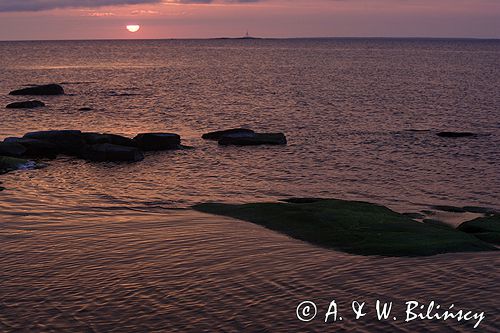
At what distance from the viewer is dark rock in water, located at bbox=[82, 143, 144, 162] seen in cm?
3631

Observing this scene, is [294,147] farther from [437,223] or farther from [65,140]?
[437,223]

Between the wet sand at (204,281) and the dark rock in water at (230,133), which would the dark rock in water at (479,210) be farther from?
the dark rock in water at (230,133)

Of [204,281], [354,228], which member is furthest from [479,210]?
[204,281]

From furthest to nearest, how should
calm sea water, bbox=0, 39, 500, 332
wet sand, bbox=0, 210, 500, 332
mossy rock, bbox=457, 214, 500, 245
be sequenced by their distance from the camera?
mossy rock, bbox=457, 214, 500, 245, calm sea water, bbox=0, 39, 500, 332, wet sand, bbox=0, 210, 500, 332

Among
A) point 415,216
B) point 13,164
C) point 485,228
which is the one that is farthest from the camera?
point 13,164

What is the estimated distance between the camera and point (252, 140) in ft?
139

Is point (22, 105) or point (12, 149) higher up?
point (12, 149)

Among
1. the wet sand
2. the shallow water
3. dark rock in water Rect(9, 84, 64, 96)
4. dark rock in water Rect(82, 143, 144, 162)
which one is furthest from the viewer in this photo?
dark rock in water Rect(9, 84, 64, 96)

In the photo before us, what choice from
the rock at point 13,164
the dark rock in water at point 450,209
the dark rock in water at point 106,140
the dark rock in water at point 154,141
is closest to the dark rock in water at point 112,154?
the dark rock in water at point 106,140

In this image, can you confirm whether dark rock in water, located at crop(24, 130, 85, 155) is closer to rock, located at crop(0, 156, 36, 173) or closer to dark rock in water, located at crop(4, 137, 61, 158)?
dark rock in water, located at crop(4, 137, 61, 158)

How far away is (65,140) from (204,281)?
949 inches

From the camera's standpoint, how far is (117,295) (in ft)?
49.6

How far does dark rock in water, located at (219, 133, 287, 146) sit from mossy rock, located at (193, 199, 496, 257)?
17.6 metres

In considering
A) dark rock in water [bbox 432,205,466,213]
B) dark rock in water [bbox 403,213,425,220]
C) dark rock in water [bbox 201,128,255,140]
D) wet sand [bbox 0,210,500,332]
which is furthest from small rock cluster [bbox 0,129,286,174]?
dark rock in water [bbox 403,213,425,220]
